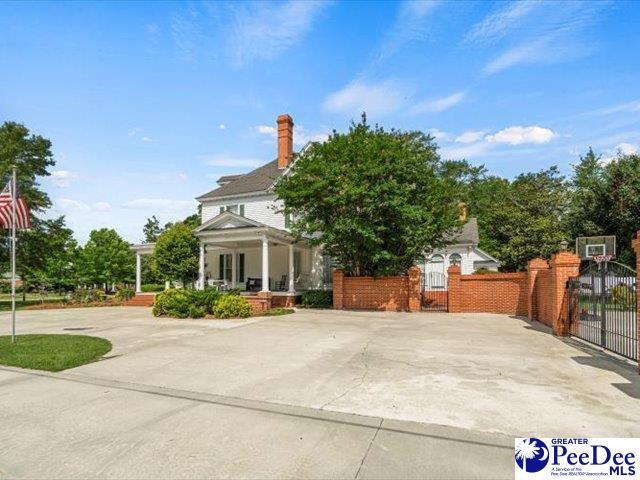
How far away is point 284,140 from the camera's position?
87.6ft

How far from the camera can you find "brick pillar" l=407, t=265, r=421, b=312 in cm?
1864

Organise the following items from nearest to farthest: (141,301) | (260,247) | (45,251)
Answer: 1. (141,301)
2. (260,247)
3. (45,251)

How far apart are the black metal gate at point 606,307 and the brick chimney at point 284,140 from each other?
63.0 feet

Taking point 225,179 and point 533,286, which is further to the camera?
point 225,179

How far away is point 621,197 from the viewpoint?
943 inches

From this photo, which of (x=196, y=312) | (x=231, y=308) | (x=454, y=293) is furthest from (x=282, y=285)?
(x=454, y=293)

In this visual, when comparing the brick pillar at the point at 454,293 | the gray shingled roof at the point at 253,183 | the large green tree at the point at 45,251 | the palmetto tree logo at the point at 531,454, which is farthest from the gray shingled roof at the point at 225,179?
the palmetto tree logo at the point at 531,454

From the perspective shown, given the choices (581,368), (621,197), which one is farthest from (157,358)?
(621,197)

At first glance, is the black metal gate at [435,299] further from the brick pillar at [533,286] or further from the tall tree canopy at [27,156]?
the tall tree canopy at [27,156]

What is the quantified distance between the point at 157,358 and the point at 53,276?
35713mm

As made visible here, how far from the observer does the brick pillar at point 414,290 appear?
1864 centimetres

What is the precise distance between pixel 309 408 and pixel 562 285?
945 centimetres

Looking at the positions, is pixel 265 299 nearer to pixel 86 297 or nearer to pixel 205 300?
pixel 205 300

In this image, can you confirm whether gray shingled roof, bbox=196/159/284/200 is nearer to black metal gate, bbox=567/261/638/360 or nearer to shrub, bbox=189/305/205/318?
shrub, bbox=189/305/205/318
